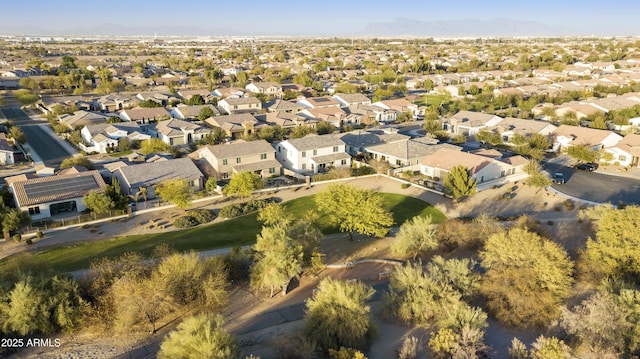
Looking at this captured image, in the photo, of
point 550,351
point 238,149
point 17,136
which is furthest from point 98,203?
point 550,351

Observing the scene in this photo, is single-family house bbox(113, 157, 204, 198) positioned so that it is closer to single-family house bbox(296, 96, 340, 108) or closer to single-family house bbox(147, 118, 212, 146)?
single-family house bbox(147, 118, 212, 146)

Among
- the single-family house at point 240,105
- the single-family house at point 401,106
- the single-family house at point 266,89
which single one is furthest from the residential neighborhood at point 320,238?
the single-family house at point 266,89

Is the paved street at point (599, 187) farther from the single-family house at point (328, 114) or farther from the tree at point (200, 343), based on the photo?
the tree at point (200, 343)

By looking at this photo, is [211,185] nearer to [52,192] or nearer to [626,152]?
[52,192]

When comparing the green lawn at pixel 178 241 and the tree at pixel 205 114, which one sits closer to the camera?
the green lawn at pixel 178 241

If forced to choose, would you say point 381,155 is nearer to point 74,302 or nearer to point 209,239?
point 209,239

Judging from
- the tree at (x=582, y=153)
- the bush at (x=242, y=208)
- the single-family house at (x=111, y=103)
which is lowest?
the bush at (x=242, y=208)

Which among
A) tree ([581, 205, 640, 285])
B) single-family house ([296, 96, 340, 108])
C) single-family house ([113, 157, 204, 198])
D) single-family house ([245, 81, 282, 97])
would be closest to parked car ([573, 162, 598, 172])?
Answer: tree ([581, 205, 640, 285])
